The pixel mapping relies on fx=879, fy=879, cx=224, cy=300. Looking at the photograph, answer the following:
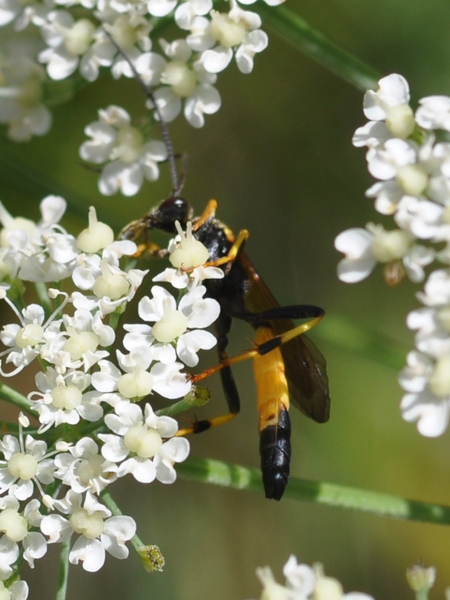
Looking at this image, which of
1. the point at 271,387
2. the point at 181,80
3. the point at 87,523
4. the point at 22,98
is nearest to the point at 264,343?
the point at 271,387

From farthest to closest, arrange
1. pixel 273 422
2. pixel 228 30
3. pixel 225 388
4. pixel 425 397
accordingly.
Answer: pixel 225 388
pixel 228 30
pixel 273 422
pixel 425 397

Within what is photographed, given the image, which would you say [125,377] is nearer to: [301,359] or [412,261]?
[301,359]

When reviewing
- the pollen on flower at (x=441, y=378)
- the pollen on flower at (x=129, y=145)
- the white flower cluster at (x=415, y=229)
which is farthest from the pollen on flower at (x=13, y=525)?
the pollen on flower at (x=129, y=145)

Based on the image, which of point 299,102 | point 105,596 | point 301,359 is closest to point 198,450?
point 105,596

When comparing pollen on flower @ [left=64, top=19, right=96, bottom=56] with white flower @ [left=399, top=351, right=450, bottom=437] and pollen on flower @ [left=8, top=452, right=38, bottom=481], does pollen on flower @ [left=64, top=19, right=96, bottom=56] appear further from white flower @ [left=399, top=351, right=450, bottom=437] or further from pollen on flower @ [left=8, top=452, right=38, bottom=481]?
white flower @ [left=399, top=351, right=450, bottom=437]

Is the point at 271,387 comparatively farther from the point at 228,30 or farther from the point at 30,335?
the point at 228,30

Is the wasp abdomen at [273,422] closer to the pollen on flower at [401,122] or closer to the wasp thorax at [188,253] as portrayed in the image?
the wasp thorax at [188,253]
